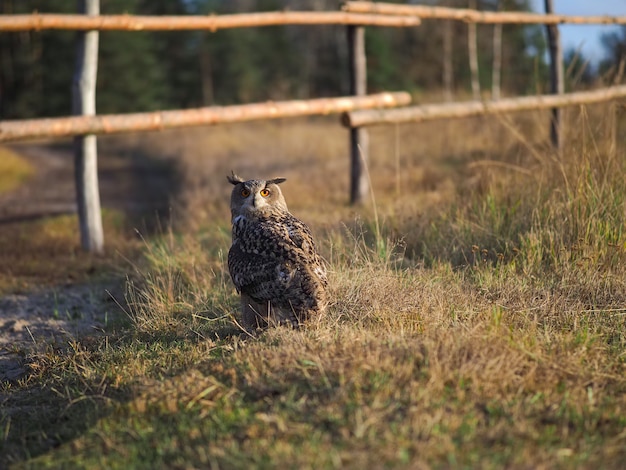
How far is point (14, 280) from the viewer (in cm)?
736

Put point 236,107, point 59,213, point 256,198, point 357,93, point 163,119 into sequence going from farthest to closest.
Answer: point 59,213 → point 357,93 → point 236,107 → point 163,119 → point 256,198

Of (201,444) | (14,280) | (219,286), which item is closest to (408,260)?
(219,286)

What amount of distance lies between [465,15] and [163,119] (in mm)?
4900

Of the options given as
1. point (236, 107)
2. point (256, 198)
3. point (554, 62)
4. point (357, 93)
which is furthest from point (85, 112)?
point (554, 62)

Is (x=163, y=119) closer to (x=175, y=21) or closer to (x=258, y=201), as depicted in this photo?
(x=175, y=21)

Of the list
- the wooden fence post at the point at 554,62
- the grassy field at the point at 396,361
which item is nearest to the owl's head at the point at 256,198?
the grassy field at the point at 396,361

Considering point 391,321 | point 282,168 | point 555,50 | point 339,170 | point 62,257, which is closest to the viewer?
point 391,321

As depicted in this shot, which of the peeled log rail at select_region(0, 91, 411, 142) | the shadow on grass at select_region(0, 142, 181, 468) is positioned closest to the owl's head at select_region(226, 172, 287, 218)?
the shadow on grass at select_region(0, 142, 181, 468)

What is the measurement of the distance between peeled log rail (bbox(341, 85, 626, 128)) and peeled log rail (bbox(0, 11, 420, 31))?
1.29 m

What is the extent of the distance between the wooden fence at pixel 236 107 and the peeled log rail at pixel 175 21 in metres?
0.01

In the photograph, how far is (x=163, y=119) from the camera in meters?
7.82

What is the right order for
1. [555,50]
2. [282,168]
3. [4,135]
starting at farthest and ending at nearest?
[282,168] → [555,50] → [4,135]

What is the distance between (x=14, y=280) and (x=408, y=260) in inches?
163

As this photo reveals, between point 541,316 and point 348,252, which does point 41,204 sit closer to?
point 348,252
